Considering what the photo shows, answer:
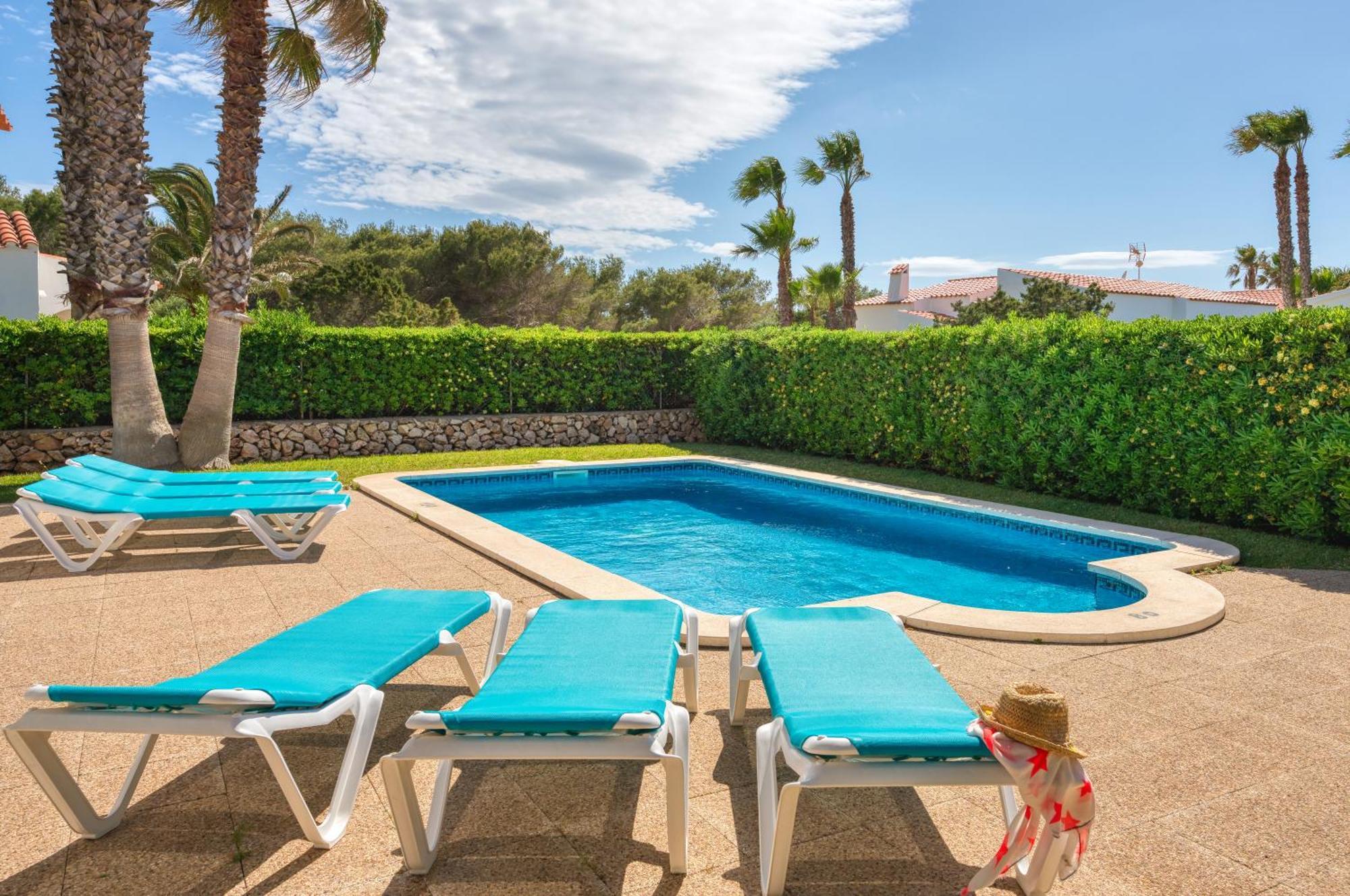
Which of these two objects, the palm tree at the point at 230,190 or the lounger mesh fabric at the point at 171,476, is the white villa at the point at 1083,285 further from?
the lounger mesh fabric at the point at 171,476

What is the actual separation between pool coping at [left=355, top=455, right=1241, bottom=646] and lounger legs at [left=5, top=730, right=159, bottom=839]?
9.33 feet

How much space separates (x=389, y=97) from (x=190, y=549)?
14371 mm

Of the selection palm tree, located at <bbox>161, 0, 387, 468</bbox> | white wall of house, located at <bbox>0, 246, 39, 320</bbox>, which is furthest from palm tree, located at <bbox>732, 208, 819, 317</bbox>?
white wall of house, located at <bbox>0, 246, 39, 320</bbox>

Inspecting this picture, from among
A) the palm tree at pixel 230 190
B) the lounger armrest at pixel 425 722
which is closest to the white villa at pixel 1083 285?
the palm tree at pixel 230 190

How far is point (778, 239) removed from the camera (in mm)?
27984

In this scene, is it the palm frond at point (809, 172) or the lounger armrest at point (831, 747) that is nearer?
the lounger armrest at point (831, 747)

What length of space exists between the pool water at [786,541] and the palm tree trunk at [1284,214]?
26331 mm

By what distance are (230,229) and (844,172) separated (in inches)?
814

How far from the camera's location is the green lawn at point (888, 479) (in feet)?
24.0

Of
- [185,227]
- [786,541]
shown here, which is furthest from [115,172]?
[185,227]

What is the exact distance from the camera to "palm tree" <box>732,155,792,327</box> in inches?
1099

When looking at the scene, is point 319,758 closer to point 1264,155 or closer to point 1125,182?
point 1264,155

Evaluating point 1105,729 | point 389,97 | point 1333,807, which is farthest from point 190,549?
point 389,97

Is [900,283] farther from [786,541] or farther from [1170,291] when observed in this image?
[786,541]
